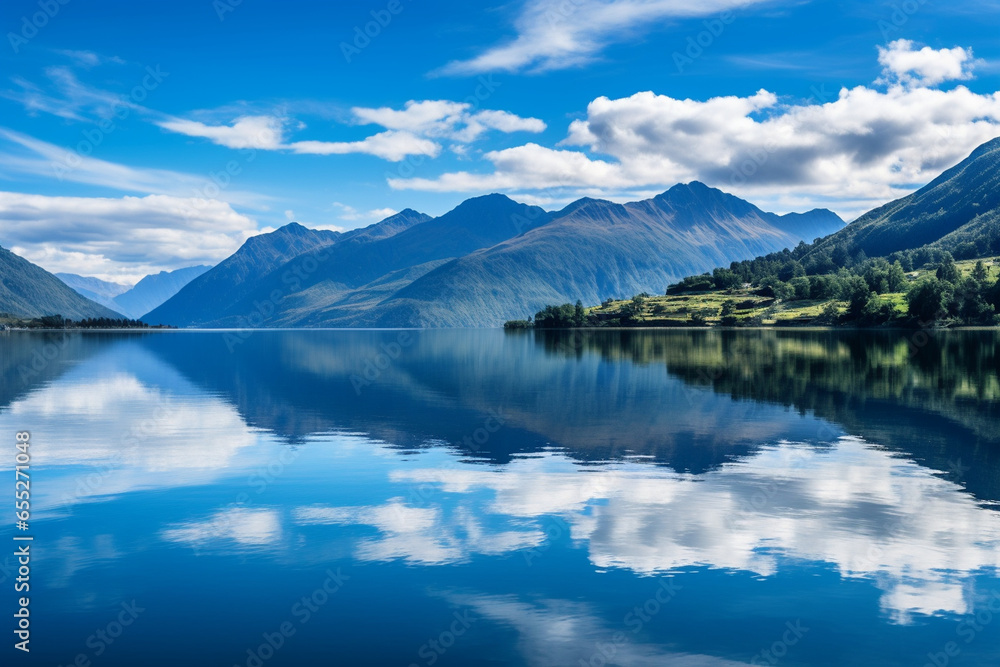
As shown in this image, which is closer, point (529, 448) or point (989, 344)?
point (529, 448)

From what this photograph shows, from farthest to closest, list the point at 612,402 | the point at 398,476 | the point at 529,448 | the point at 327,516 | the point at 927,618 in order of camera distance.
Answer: the point at 612,402 < the point at 529,448 < the point at 398,476 < the point at 327,516 < the point at 927,618

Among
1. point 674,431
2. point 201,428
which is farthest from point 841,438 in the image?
point 201,428

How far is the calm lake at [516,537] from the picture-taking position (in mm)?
20703

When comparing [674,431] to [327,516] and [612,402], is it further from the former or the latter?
[327,516]

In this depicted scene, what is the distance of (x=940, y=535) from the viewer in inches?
1139

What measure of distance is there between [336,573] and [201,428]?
38.0m

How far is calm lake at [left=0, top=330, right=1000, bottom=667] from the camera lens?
2070 centimetres

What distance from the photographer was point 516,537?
29453 mm

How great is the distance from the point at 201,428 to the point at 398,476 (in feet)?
85.5

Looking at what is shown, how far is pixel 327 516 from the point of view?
32.6 m

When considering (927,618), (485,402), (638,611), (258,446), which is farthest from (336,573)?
(485,402)

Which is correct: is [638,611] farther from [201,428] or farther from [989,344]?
[989,344]

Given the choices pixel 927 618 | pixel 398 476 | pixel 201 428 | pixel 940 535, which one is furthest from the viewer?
pixel 201 428

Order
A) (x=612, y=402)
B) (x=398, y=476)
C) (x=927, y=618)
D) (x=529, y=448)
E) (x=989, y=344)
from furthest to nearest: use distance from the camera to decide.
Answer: (x=989, y=344) < (x=612, y=402) < (x=529, y=448) < (x=398, y=476) < (x=927, y=618)
